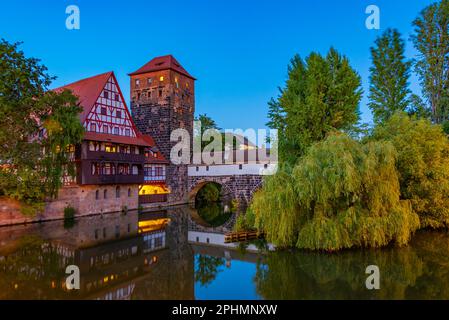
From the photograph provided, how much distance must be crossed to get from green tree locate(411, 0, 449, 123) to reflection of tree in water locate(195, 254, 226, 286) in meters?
19.5

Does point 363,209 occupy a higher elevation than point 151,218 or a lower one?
higher

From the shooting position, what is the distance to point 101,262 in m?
12.2

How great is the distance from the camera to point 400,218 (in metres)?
12.4

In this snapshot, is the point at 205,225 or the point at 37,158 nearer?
the point at 37,158

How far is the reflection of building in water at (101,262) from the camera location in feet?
29.5

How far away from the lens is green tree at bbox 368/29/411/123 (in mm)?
24344

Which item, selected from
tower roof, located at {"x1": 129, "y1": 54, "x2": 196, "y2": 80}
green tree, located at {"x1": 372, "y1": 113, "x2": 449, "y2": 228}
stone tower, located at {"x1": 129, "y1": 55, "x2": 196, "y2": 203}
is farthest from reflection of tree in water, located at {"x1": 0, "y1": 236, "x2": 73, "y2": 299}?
tower roof, located at {"x1": 129, "y1": 54, "x2": 196, "y2": 80}

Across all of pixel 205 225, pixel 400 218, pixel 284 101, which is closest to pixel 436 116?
pixel 284 101

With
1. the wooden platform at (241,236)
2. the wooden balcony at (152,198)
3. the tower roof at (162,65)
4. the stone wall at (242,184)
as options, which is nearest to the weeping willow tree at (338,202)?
the wooden platform at (241,236)

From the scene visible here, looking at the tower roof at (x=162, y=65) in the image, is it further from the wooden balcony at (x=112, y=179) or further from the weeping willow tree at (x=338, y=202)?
the weeping willow tree at (x=338, y=202)

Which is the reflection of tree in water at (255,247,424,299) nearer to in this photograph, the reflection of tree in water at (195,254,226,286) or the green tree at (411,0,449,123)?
the reflection of tree in water at (195,254,226,286)

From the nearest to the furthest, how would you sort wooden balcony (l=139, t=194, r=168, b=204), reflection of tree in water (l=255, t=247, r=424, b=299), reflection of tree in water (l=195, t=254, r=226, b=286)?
reflection of tree in water (l=255, t=247, r=424, b=299) → reflection of tree in water (l=195, t=254, r=226, b=286) → wooden balcony (l=139, t=194, r=168, b=204)

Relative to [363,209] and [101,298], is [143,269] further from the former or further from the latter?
[363,209]
